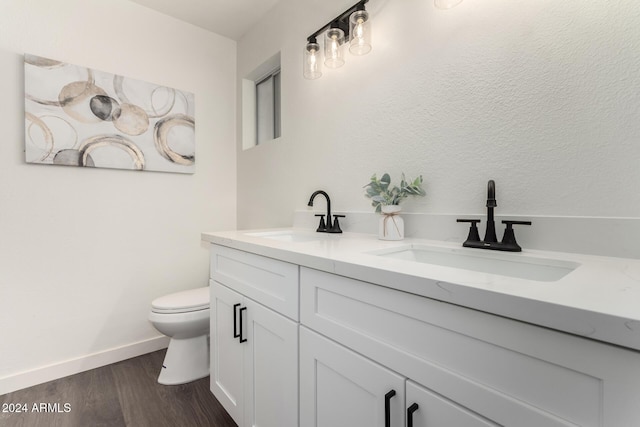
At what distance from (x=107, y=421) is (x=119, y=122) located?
1.71 m

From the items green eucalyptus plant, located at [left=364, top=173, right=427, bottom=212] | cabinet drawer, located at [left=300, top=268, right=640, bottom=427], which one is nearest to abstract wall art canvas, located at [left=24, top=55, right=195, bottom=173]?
green eucalyptus plant, located at [left=364, top=173, right=427, bottom=212]

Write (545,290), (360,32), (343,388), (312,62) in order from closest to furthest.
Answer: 1. (545,290)
2. (343,388)
3. (360,32)
4. (312,62)

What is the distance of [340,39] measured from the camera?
1438mm

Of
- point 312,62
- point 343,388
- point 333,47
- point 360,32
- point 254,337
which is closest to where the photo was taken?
point 343,388

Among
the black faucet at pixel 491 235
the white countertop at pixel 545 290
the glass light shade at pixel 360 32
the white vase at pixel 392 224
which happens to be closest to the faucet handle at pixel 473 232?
the black faucet at pixel 491 235

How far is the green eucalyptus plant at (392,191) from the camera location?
1116 mm

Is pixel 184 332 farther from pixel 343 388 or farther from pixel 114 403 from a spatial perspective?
pixel 343 388

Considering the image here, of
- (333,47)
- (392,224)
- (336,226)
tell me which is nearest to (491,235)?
(392,224)

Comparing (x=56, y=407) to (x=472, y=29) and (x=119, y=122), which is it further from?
(x=472, y=29)

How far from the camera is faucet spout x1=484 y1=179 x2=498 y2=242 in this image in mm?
895

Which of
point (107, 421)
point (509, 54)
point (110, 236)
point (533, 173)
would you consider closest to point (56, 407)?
point (107, 421)

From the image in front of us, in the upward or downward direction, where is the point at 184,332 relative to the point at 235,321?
downward

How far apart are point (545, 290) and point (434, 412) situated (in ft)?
1.01

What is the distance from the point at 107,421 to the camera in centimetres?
138
